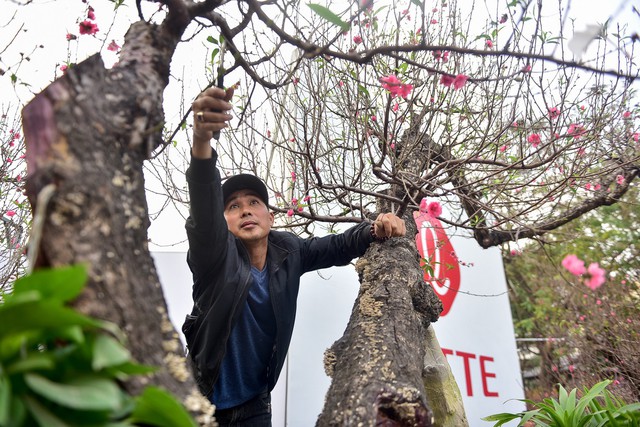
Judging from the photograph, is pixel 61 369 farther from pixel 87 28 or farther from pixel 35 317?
pixel 87 28

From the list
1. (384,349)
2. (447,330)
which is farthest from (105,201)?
(447,330)

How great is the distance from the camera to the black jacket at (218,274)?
1.63 metres

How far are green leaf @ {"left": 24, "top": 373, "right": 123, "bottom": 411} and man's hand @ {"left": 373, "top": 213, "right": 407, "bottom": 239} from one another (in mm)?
1568

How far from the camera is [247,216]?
218 cm

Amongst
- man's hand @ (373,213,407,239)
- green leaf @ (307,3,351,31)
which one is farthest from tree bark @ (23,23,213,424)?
man's hand @ (373,213,407,239)

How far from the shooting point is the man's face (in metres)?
2.15

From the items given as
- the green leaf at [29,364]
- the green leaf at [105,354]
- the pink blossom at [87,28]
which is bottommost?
the green leaf at [29,364]

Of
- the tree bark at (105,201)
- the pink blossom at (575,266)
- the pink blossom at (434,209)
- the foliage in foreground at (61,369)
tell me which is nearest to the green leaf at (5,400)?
Result: the foliage in foreground at (61,369)

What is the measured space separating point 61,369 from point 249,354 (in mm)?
1312

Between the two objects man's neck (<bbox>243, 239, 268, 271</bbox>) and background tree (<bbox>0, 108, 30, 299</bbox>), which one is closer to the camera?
man's neck (<bbox>243, 239, 268, 271</bbox>)

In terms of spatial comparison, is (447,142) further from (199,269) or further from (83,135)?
(83,135)

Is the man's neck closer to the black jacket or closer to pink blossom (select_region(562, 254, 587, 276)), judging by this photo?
the black jacket

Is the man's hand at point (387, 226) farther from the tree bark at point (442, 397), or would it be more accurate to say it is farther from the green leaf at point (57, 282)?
the green leaf at point (57, 282)

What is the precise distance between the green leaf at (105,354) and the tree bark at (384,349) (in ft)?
2.52
